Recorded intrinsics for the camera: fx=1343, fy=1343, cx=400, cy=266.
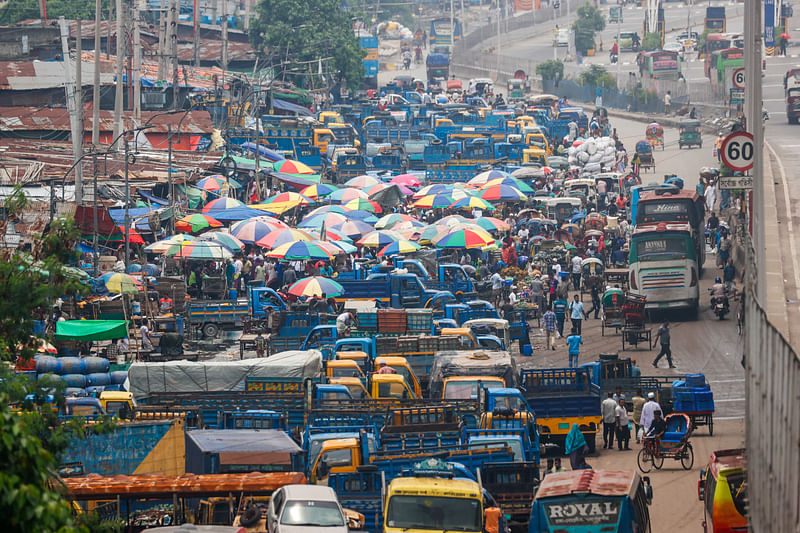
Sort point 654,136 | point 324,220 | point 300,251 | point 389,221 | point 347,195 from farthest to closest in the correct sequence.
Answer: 1. point 654,136
2. point 347,195
3. point 389,221
4. point 324,220
5. point 300,251

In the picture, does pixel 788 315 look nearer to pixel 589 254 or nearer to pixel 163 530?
pixel 589 254

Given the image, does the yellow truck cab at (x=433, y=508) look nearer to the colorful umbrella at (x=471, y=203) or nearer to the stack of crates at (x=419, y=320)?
the stack of crates at (x=419, y=320)

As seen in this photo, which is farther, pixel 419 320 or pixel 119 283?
pixel 119 283

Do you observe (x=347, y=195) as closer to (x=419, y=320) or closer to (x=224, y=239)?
(x=224, y=239)

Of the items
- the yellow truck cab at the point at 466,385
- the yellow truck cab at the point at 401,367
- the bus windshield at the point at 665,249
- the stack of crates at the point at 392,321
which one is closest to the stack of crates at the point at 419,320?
the stack of crates at the point at 392,321

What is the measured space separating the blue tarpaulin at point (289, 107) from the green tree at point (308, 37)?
18.6 feet

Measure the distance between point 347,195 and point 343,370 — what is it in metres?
22.0

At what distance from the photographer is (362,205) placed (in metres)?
46.2

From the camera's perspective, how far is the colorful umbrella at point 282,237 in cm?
3683

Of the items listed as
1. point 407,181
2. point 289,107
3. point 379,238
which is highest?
point 289,107

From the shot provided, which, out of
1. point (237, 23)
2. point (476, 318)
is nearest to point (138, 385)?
point (476, 318)

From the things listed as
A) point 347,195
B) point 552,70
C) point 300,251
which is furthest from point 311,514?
point 552,70

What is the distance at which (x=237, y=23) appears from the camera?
11088 cm

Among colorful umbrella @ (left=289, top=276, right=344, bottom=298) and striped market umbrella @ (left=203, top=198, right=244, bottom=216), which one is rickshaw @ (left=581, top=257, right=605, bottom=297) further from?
striped market umbrella @ (left=203, top=198, right=244, bottom=216)
